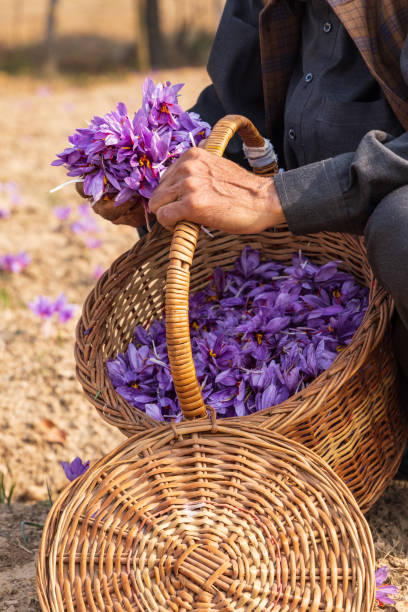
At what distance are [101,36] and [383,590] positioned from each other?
12344 millimetres

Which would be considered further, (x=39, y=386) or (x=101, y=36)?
(x=101, y=36)

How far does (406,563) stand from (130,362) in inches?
31.3

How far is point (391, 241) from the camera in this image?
1.27m

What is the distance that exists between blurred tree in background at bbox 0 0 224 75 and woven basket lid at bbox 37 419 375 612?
330 inches

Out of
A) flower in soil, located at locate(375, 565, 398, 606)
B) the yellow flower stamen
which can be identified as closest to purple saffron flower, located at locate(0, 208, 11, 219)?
the yellow flower stamen

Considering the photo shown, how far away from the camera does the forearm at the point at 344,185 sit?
4.25 ft

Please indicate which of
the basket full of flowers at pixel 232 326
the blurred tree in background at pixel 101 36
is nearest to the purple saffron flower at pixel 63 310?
the basket full of flowers at pixel 232 326

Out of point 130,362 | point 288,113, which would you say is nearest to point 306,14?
point 288,113

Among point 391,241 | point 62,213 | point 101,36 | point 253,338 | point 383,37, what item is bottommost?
point 253,338

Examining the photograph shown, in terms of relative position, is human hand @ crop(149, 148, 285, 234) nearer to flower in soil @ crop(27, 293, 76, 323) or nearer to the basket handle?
the basket handle

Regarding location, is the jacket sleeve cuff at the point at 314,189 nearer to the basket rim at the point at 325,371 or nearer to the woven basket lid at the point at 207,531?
the basket rim at the point at 325,371

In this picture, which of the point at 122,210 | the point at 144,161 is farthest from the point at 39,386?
the point at 144,161

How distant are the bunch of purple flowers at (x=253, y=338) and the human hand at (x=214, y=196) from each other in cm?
35

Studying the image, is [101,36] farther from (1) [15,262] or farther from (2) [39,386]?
(2) [39,386]
